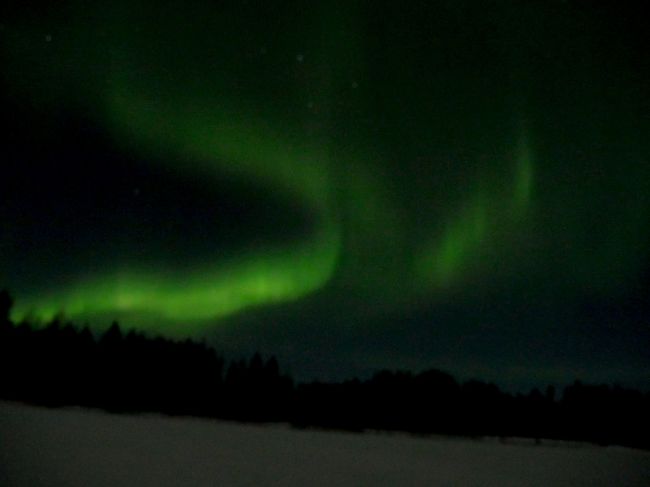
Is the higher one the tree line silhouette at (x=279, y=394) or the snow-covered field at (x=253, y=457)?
the tree line silhouette at (x=279, y=394)

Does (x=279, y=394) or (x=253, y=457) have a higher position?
(x=279, y=394)

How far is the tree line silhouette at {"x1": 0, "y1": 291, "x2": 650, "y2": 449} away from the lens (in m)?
4.79

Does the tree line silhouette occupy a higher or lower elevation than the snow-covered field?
higher

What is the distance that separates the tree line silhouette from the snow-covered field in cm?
Answer: 21

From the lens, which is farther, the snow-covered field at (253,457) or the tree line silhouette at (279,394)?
the tree line silhouette at (279,394)

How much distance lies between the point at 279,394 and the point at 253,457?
88cm

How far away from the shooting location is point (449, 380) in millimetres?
4863

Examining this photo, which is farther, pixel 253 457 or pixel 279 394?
pixel 279 394

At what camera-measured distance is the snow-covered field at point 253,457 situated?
380 cm

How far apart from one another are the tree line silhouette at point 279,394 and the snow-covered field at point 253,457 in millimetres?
206

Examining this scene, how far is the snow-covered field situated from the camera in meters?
3.80

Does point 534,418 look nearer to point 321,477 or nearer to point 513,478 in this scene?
point 513,478

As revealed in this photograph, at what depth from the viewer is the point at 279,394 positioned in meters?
4.87

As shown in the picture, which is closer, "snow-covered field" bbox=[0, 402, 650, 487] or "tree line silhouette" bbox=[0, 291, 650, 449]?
"snow-covered field" bbox=[0, 402, 650, 487]
